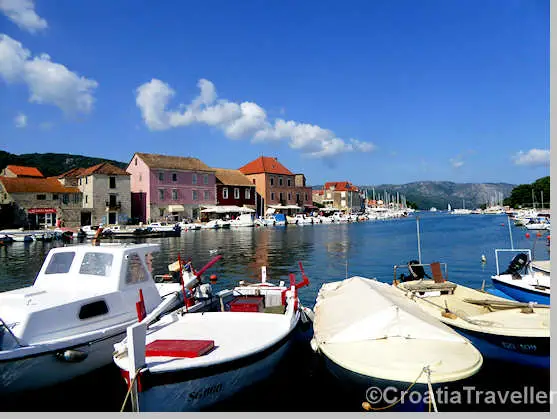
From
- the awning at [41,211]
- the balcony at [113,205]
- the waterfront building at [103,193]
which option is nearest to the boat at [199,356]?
the awning at [41,211]

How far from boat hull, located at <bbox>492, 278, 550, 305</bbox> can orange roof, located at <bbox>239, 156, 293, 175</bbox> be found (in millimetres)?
70477

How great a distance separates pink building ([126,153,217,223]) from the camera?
64.2m

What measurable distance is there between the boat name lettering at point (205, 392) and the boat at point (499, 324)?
21.1ft

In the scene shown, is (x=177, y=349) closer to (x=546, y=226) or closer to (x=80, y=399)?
(x=80, y=399)

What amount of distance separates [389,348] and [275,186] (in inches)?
3092

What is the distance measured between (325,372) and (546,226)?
210ft

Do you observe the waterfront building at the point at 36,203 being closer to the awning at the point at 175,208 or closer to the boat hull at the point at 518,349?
the awning at the point at 175,208

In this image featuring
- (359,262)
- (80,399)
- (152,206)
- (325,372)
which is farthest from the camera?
(152,206)

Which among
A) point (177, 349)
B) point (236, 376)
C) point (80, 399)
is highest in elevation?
point (177, 349)

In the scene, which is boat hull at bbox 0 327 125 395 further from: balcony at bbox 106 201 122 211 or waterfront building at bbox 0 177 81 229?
balcony at bbox 106 201 122 211

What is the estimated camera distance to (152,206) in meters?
64.2

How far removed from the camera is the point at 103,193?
5697 cm

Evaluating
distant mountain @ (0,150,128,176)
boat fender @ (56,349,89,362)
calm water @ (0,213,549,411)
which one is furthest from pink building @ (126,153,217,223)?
distant mountain @ (0,150,128,176)
